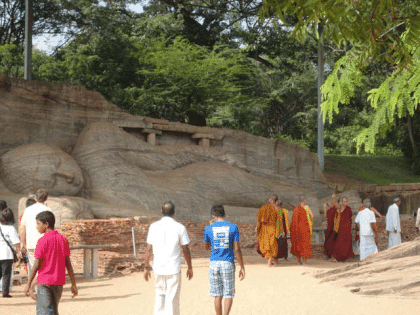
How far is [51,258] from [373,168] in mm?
25663

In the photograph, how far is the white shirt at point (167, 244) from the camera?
21.9ft

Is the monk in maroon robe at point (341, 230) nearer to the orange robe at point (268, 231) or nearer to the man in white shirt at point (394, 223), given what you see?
the man in white shirt at point (394, 223)

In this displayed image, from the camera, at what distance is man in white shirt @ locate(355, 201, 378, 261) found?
47.2 ft

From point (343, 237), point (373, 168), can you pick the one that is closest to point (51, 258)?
point (343, 237)

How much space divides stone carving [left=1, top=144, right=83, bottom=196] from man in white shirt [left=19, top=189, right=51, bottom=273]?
715cm

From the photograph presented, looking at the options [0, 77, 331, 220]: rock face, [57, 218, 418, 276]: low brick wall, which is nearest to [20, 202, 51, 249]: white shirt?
[57, 218, 418, 276]: low brick wall

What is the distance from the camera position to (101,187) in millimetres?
16750

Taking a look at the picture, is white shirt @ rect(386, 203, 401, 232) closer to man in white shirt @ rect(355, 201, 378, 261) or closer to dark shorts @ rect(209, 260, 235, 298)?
man in white shirt @ rect(355, 201, 378, 261)

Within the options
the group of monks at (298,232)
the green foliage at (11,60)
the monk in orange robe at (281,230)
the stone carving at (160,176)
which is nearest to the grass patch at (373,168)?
the stone carving at (160,176)

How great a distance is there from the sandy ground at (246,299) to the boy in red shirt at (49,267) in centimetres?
238

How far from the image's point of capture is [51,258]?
20.1 ft

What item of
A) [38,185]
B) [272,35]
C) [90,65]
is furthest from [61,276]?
[272,35]

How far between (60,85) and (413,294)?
1165cm

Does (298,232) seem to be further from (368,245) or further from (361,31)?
(361,31)
